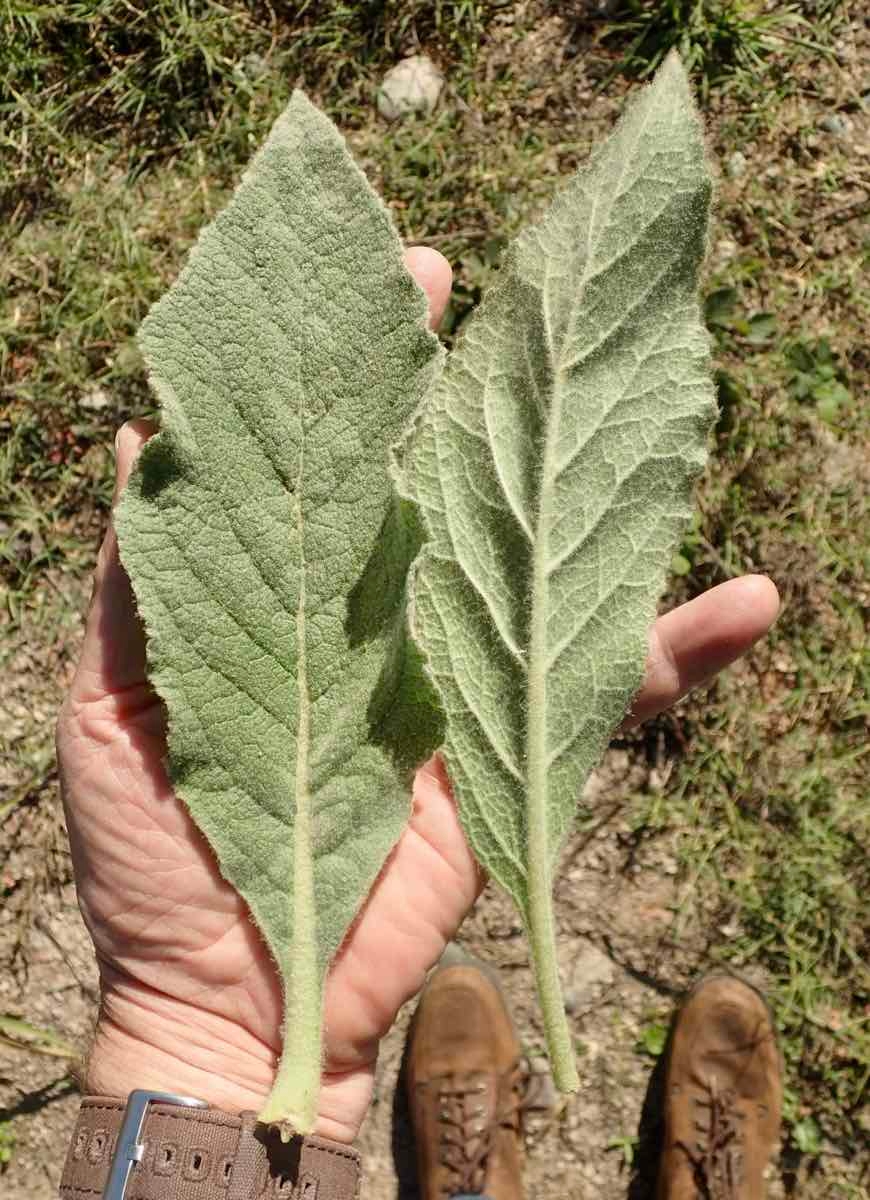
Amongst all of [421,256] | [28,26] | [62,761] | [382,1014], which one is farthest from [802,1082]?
[28,26]

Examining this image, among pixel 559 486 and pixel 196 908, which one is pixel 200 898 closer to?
pixel 196 908

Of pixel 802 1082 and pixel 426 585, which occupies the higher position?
pixel 426 585

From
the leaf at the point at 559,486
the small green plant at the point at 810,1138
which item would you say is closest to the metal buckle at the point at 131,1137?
the leaf at the point at 559,486

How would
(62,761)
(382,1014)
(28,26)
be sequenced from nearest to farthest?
(62,761), (382,1014), (28,26)

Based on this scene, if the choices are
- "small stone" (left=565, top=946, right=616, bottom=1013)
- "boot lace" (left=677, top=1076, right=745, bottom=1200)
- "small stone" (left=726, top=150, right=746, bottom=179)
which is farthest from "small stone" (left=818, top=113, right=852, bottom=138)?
"boot lace" (left=677, top=1076, right=745, bottom=1200)

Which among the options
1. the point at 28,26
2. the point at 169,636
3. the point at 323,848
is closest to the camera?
the point at 169,636

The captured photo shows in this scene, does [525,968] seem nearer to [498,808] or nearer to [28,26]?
[498,808]

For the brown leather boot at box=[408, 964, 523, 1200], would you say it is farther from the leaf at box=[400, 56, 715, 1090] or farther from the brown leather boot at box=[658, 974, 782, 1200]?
the leaf at box=[400, 56, 715, 1090]

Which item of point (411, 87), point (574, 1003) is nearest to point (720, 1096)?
point (574, 1003)

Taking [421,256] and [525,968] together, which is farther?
[525,968]
